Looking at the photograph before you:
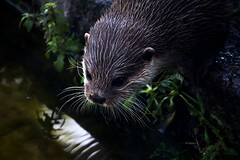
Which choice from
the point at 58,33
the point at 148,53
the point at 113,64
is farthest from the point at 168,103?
the point at 58,33

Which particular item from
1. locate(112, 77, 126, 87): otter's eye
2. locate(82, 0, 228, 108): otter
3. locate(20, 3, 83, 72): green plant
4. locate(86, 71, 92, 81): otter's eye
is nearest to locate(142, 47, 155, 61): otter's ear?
locate(82, 0, 228, 108): otter

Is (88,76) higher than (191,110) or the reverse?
higher

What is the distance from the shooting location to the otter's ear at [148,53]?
2.71m

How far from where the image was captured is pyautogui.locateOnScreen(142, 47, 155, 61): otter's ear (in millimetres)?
2711

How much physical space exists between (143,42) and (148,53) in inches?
3.1

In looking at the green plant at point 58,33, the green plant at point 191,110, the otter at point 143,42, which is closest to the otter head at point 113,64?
the otter at point 143,42

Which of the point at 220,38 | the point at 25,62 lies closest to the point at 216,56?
the point at 220,38

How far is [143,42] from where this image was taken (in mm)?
2764

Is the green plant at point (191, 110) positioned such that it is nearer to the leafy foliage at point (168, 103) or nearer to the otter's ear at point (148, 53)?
the leafy foliage at point (168, 103)

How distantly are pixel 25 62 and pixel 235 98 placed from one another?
1.97m

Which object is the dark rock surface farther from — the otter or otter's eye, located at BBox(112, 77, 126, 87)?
otter's eye, located at BBox(112, 77, 126, 87)

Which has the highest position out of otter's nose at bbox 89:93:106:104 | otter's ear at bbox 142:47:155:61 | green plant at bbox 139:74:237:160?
otter's ear at bbox 142:47:155:61

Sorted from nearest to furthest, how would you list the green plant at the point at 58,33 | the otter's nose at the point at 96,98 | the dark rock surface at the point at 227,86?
the otter's nose at the point at 96,98, the dark rock surface at the point at 227,86, the green plant at the point at 58,33

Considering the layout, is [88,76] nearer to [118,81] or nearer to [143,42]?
[118,81]
